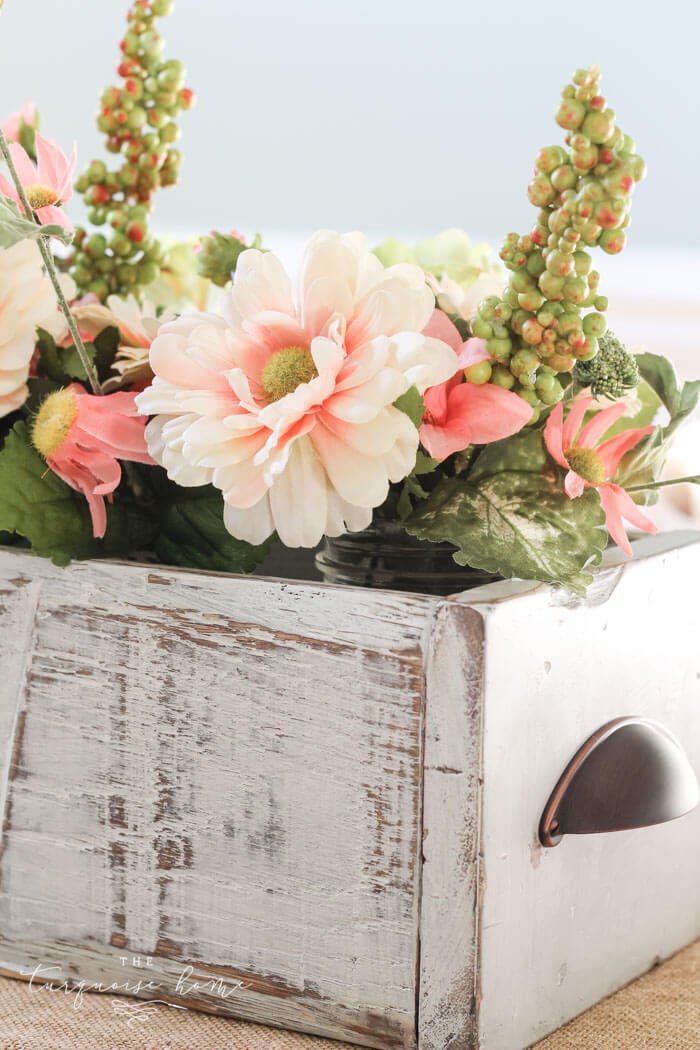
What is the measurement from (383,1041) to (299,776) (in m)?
0.12

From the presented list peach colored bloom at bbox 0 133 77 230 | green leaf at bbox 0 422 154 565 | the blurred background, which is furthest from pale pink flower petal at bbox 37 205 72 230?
the blurred background

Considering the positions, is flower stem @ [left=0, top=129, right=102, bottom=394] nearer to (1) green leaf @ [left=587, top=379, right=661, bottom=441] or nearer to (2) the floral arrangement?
(2) the floral arrangement

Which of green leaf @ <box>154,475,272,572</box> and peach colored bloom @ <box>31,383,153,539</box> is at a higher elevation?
peach colored bloom @ <box>31,383,153,539</box>

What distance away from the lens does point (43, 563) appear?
562 mm

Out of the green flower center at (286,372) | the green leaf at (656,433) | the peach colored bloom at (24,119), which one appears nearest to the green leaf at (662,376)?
the green leaf at (656,433)

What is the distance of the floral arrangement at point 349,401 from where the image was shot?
0.45 meters

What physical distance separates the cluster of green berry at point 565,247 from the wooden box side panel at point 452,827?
4.5 inches

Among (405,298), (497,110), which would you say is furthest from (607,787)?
(497,110)

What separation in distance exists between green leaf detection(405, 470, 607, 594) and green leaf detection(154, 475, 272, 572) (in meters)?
0.09

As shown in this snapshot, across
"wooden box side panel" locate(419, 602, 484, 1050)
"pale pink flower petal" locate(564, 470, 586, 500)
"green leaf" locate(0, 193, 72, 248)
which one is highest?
"green leaf" locate(0, 193, 72, 248)

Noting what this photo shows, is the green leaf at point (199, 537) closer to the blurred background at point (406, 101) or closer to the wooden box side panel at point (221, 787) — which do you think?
the wooden box side panel at point (221, 787)

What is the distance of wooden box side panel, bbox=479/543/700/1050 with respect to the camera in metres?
0.48

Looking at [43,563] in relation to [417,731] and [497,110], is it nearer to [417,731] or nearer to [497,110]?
[417,731]

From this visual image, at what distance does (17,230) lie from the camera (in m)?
0.46
